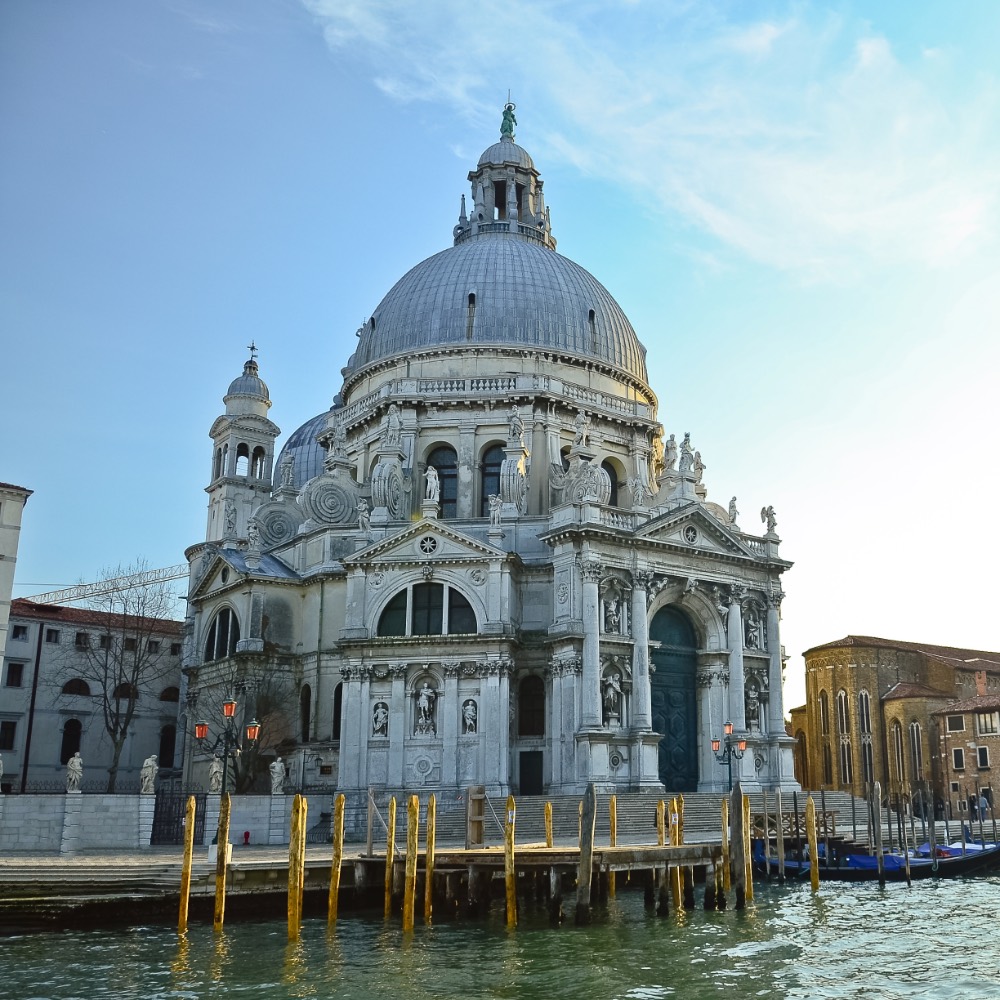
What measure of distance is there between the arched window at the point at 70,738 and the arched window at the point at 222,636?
923 cm

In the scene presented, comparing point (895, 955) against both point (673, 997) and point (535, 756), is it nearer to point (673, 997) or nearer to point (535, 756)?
point (673, 997)

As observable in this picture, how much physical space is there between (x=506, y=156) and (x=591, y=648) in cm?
2564

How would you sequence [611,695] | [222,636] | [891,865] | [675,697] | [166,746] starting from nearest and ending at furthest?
[891,865]
[611,695]
[675,697]
[222,636]
[166,746]

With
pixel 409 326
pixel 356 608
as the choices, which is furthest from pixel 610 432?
pixel 356 608

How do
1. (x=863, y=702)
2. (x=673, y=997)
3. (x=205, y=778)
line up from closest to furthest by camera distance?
(x=673, y=997), (x=205, y=778), (x=863, y=702)

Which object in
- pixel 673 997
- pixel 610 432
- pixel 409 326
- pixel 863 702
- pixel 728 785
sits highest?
pixel 409 326

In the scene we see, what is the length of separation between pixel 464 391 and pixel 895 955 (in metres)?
27.7

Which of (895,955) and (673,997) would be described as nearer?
(673,997)

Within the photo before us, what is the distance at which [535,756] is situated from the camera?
3791cm

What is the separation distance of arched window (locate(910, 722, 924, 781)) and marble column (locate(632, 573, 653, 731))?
2186 centimetres

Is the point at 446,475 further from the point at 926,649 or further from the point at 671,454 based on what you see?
the point at 926,649

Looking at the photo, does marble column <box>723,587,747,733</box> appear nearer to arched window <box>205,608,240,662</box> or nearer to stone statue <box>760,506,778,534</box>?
stone statue <box>760,506,778,534</box>

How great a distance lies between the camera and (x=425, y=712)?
122 feet

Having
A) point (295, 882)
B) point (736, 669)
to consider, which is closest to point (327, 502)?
point (736, 669)
